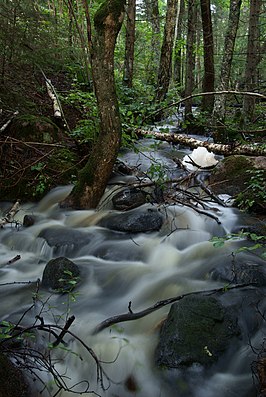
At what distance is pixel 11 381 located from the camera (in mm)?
2336

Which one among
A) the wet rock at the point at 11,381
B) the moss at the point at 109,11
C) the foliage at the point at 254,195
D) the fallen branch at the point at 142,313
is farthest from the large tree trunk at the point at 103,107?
the wet rock at the point at 11,381

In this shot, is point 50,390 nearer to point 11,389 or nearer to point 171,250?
point 11,389

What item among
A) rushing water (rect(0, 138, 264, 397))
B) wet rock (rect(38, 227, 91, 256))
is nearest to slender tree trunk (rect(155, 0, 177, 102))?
rushing water (rect(0, 138, 264, 397))

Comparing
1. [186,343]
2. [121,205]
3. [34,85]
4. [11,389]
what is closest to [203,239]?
[121,205]

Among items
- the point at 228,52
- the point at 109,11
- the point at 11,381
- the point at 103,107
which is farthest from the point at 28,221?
the point at 228,52

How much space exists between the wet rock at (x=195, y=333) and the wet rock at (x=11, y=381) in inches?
41.0

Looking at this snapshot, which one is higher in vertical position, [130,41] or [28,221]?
[130,41]

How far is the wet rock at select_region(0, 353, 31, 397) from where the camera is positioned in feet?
7.35

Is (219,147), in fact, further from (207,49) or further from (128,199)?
(207,49)

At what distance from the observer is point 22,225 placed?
18.1 ft

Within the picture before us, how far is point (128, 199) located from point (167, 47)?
7.21 m

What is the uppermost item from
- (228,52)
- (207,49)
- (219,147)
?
(207,49)

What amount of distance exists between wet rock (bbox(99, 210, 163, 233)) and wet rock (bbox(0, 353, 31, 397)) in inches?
106

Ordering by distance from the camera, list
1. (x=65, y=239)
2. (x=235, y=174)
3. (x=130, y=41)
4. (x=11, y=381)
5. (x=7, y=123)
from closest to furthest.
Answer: (x=11, y=381) < (x=65, y=239) < (x=235, y=174) < (x=7, y=123) < (x=130, y=41)
